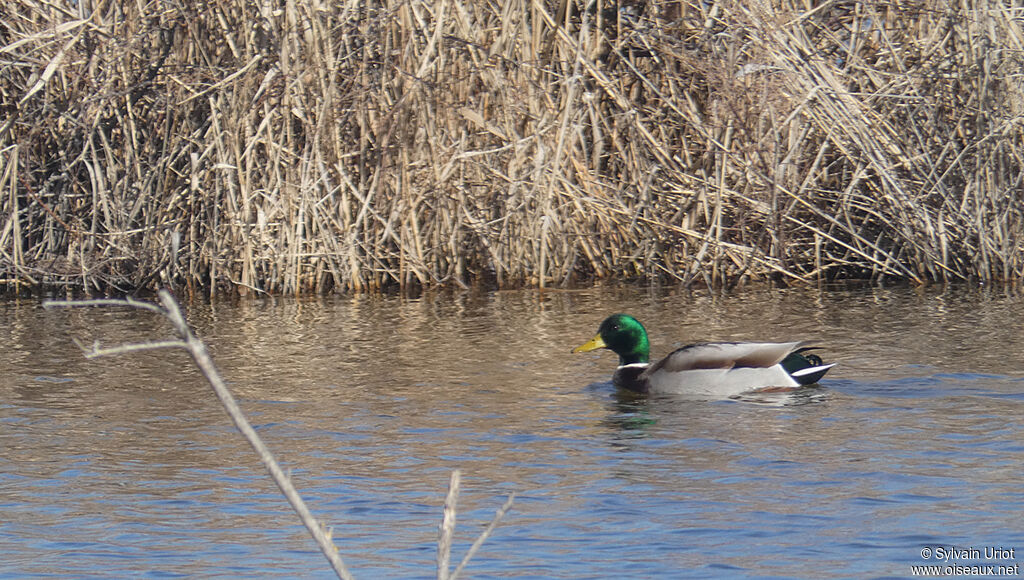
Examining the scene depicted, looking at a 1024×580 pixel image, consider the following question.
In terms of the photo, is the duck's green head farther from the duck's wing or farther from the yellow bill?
the duck's wing

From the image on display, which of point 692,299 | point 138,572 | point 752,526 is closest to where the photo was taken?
point 138,572

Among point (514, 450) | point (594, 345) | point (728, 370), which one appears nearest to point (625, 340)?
point (594, 345)

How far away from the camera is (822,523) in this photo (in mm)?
5238

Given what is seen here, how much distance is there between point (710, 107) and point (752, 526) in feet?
25.0

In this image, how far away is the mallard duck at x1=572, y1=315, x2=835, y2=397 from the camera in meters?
8.17

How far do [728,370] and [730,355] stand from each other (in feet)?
0.40

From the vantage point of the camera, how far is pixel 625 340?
891 cm

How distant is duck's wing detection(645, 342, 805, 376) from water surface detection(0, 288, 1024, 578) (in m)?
0.21

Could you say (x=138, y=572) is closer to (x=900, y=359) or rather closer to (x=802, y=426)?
(x=802, y=426)

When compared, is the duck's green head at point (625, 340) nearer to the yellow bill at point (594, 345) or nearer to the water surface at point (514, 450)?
the yellow bill at point (594, 345)

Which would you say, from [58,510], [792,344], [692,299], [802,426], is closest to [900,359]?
[792,344]

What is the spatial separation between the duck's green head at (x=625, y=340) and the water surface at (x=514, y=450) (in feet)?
0.96

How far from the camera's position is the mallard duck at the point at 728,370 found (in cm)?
817

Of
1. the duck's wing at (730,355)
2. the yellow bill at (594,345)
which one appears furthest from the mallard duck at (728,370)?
the yellow bill at (594,345)
